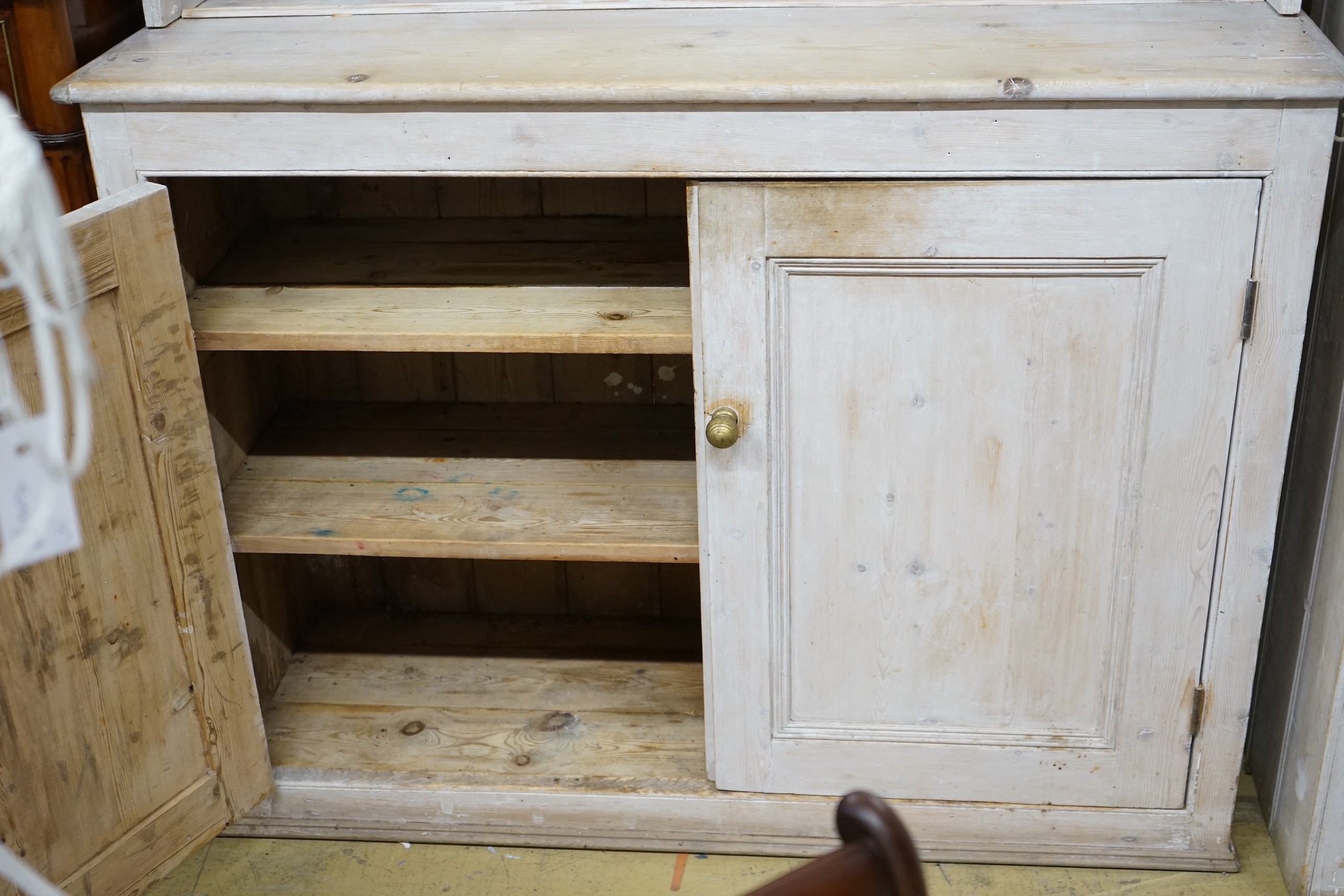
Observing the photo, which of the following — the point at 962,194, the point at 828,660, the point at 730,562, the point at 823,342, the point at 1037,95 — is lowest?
the point at 828,660

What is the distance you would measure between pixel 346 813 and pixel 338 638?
387 millimetres

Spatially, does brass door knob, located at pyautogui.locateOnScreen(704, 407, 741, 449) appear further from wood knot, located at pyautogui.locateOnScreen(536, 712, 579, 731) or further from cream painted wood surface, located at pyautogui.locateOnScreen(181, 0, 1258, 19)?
wood knot, located at pyautogui.locateOnScreen(536, 712, 579, 731)

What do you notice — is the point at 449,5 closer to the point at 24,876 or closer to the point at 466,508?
the point at 466,508

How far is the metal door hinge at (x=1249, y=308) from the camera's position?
1.44m

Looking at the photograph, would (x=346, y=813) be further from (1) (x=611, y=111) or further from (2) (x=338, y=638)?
(1) (x=611, y=111)

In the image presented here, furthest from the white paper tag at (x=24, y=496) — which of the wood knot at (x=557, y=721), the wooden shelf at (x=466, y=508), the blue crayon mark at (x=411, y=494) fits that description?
the wood knot at (x=557, y=721)

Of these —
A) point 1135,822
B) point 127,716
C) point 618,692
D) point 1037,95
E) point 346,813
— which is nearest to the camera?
point 1037,95

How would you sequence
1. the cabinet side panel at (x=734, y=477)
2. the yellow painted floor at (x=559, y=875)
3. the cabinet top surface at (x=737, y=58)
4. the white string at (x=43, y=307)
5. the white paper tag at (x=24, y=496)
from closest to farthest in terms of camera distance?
the white string at (x=43, y=307) → the white paper tag at (x=24, y=496) → the cabinet top surface at (x=737, y=58) → the cabinet side panel at (x=734, y=477) → the yellow painted floor at (x=559, y=875)

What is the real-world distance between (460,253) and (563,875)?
89cm

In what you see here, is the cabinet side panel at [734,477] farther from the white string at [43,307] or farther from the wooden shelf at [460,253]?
the white string at [43,307]

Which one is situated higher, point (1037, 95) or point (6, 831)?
point (1037, 95)

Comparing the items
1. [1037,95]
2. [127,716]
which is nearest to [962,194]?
[1037,95]

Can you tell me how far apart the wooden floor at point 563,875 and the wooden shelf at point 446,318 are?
2.43 feet

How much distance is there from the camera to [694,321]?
1521 millimetres
